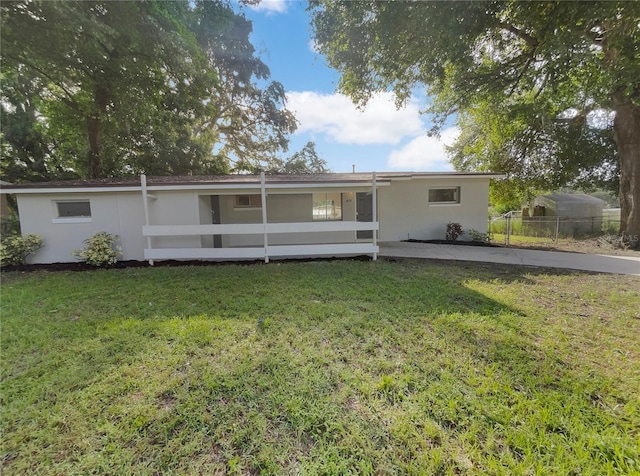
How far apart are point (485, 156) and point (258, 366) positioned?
1553cm

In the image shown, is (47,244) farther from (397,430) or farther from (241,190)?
(397,430)

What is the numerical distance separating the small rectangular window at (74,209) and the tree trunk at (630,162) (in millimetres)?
17282

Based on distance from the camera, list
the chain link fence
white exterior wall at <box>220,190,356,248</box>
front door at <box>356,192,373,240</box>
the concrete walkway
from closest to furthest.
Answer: the concrete walkway → white exterior wall at <box>220,190,356,248</box> → front door at <box>356,192,373,240</box> → the chain link fence

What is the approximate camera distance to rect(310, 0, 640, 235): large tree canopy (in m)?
6.14

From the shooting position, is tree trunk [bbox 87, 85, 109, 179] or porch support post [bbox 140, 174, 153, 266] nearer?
porch support post [bbox 140, 174, 153, 266]

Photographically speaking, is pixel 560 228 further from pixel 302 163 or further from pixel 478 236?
pixel 302 163

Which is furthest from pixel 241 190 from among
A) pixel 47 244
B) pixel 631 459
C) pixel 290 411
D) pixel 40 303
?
pixel 631 459

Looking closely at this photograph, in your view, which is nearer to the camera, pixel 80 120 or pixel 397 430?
pixel 397 430

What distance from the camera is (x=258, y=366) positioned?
9.30ft

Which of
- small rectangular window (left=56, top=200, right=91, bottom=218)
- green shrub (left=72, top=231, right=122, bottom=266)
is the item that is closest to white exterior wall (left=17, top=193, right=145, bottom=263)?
small rectangular window (left=56, top=200, right=91, bottom=218)

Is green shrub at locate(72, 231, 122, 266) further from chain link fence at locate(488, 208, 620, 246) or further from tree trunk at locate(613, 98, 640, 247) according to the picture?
tree trunk at locate(613, 98, 640, 247)

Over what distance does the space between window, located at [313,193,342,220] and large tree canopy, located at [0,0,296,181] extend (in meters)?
6.29

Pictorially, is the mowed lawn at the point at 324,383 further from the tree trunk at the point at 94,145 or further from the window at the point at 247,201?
the tree trunk at the point at 94,145

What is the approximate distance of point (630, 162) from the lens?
9.91 metres
